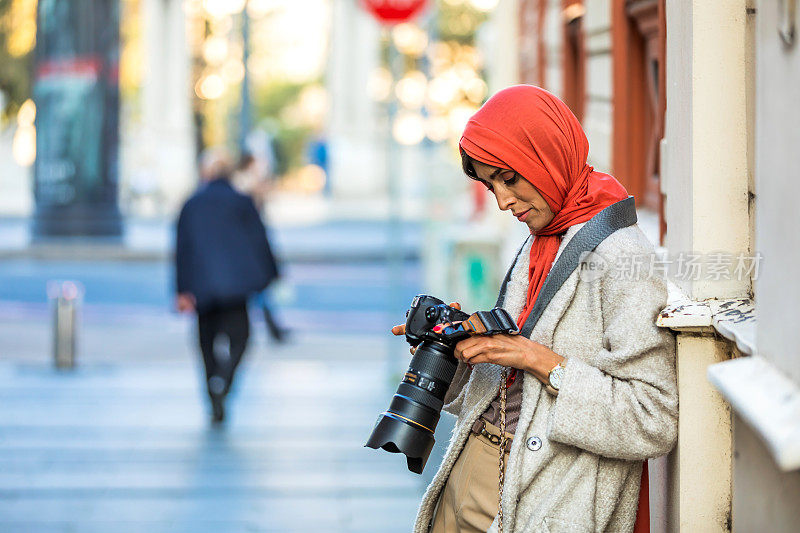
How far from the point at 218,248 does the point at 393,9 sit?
6.98 feet

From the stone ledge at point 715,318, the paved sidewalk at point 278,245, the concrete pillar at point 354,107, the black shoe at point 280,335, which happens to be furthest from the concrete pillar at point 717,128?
the concrete pillar at point 354,107

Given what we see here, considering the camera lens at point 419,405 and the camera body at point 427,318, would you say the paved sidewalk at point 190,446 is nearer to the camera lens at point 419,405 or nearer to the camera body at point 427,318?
the camera lens at point 419,405

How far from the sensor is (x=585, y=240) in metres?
2.45

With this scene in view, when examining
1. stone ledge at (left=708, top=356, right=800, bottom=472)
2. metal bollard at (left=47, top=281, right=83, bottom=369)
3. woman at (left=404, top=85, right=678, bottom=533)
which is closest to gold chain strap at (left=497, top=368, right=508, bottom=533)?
woman at (left=404, top=85, right=678, bottom=533)

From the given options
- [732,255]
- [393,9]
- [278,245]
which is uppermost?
[393,9]

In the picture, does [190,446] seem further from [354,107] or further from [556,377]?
[354,107]

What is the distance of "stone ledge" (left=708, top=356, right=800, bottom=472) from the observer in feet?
5.40

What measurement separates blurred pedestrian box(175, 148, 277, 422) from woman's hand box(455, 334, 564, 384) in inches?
208

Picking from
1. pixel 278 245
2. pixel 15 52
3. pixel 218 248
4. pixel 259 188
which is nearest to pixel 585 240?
pixel 218 248

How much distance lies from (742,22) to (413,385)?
1.19 m

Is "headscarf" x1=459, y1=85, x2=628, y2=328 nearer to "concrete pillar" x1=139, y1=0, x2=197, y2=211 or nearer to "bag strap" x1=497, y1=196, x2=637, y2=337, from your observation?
"bag strap" x1=497, y1=196, x2=637, y2=337

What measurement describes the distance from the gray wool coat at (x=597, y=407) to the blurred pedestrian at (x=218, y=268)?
5.23 m

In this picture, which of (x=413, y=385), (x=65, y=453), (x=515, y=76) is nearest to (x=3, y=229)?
(x=515, y=76)

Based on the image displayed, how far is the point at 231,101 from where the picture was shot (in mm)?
40781
